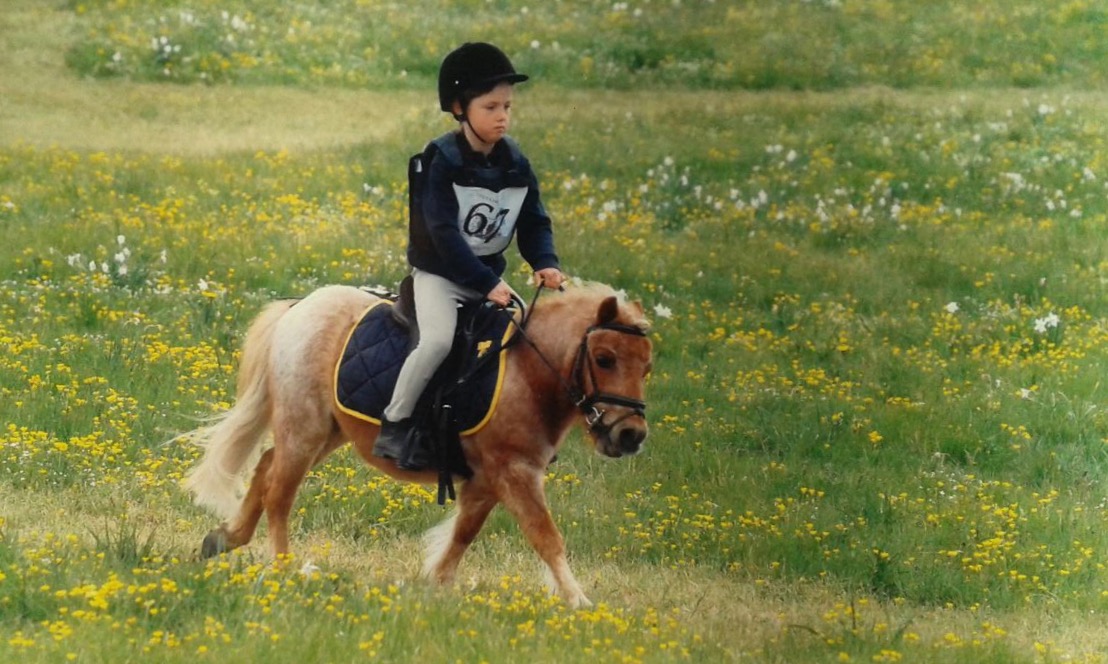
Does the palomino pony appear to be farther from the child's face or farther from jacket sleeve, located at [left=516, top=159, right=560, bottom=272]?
the child's face

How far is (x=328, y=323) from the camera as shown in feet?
26.7

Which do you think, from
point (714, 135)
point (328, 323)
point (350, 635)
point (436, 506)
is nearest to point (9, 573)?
point (350, 635)

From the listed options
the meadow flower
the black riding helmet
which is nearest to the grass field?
the meadow flower

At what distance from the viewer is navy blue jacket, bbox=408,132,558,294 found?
742 centimetres

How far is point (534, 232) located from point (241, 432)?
212 cm

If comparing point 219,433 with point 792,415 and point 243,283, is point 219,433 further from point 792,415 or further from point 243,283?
point 243,283

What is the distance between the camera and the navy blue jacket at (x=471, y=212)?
24.3 ft

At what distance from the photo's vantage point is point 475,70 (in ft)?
23.9

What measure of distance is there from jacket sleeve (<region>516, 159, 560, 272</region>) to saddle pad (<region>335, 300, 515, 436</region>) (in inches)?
14.2

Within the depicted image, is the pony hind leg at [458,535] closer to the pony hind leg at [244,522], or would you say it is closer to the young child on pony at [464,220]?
the young child on pony at [464,220]

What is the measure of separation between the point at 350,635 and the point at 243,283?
8.44 m

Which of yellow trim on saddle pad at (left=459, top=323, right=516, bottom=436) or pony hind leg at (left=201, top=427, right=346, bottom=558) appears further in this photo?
pony hind leg at (left=201, top=427, right=346, bottom=558)

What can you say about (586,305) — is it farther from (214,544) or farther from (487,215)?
(214,544)


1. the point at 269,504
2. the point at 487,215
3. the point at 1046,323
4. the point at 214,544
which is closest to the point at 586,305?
the point at 487,215
